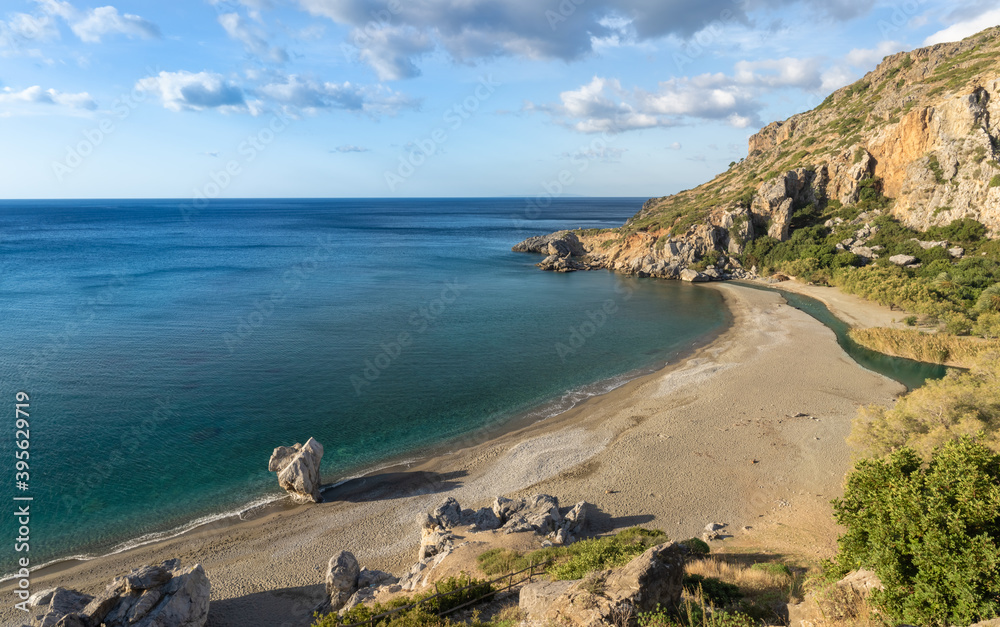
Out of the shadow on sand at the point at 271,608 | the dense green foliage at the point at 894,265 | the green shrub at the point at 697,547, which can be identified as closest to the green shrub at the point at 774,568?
the green shrub at the point at 697,547

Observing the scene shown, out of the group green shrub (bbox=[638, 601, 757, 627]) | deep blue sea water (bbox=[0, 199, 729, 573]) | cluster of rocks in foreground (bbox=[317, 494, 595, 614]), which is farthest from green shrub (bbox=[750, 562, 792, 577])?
deep blue sea water (bbox=[0, 199, 729, 573])

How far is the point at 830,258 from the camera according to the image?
77.1 m

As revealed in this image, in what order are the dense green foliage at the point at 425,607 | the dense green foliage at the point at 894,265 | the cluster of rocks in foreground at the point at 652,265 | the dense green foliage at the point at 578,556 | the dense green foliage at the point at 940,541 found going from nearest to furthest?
the dense green foliage at the point at 940,541 < the dense green foliage at the point at 425,607 < the dense green foliage at the point at 578,556 < the dense green foliage at the point at 894,265 < the cluster of rocks in foreground at the point at 652,265

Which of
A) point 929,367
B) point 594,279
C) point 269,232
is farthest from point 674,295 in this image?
point 269,232

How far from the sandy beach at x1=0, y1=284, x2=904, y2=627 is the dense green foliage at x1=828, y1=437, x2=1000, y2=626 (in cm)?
931

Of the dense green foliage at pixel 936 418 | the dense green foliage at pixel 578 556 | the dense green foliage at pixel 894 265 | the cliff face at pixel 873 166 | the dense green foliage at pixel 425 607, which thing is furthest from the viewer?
the cliff face at pixel 873 166

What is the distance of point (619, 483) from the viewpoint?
27453mm

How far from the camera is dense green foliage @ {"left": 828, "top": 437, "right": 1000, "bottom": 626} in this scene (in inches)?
395

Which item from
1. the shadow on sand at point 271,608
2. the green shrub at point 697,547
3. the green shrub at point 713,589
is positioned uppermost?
the green shrub at point 713,589

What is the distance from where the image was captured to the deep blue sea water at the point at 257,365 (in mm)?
26891

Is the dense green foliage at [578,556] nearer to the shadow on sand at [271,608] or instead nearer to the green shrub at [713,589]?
the green shrub at [713,589]

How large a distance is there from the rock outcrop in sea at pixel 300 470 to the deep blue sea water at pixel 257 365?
1.43m

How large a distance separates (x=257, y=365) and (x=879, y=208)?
9415cm

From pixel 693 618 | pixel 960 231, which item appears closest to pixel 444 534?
pixel 693 618
